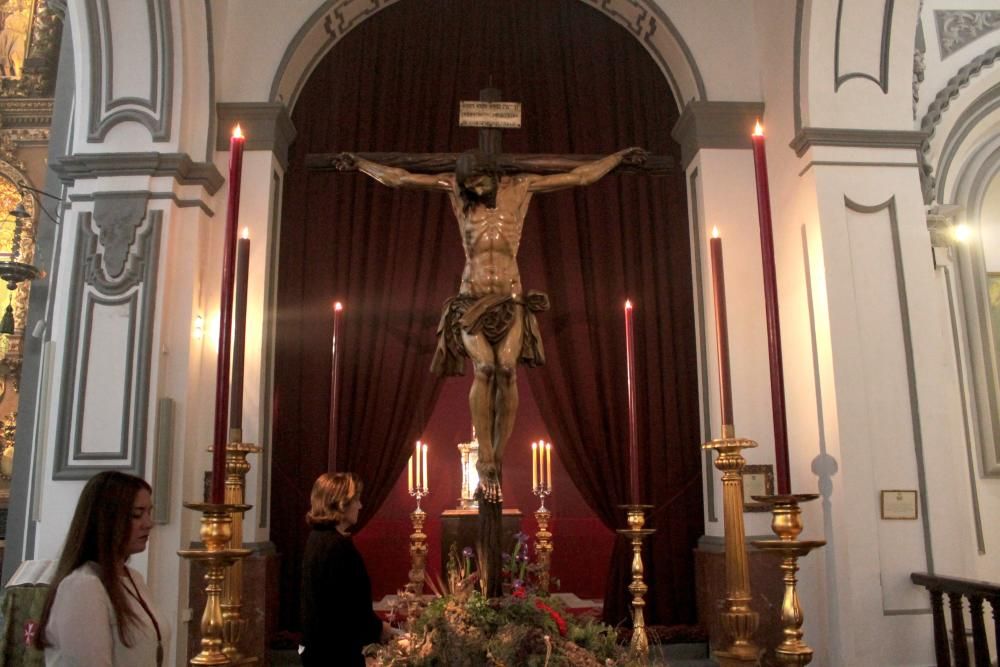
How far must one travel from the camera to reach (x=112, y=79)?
489cm

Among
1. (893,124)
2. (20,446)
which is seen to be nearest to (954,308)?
(893,124)

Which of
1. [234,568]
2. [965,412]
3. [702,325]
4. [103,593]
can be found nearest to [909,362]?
[702,325]

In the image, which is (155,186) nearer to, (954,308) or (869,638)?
(869,638)

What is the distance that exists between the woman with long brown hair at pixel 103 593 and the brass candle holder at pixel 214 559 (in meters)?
0.14

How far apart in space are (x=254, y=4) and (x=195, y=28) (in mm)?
541

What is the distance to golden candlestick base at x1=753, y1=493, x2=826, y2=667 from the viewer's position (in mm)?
1994

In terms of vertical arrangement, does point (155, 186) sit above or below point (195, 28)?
below

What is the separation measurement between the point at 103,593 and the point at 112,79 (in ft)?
12.7

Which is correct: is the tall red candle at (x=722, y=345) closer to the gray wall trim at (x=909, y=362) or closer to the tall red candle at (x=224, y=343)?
the tall red candle at (x=224, y=343)

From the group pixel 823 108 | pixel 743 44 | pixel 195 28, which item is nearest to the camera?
pixel 823 108

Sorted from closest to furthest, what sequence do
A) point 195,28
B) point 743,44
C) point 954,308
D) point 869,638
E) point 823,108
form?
1. point 869,638
2. point 823,108
3. point 195,28
4. point 743,44
5. point 954,308

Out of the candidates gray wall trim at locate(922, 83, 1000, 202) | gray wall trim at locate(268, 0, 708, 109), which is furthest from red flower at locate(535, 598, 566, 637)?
gray wall trim at locate(922, 83, 1000, 202)

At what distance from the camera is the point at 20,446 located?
5.68 metres

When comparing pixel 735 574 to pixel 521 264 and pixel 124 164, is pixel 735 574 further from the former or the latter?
pixel 124 164
